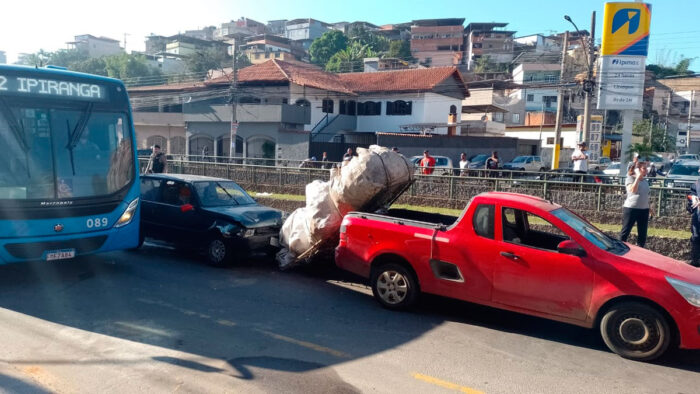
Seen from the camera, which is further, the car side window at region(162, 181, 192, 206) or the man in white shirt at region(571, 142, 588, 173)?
the man in white shirt at region(571, 142, 588, 173)

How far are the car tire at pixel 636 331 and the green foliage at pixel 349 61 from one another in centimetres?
6331

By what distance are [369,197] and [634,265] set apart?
375 centimetres

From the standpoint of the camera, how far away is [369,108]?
44344 millimetres

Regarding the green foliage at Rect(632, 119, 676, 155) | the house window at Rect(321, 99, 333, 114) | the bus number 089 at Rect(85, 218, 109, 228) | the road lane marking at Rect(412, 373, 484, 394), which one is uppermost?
the house window at Rect(321, 99, 333, 114)

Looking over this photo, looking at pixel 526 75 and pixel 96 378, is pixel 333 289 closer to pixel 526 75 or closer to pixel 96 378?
pixel 96 378

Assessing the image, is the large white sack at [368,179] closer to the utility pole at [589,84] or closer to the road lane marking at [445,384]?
the road lane marking at [445,384]

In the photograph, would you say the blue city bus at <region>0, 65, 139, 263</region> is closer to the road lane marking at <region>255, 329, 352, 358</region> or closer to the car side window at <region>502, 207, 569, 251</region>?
the road lane marking at <region>255, 329, 352, 358</region>

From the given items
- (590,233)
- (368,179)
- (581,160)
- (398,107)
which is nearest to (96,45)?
(398,107)

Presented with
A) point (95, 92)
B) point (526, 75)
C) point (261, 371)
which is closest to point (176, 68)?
point (526, 75)

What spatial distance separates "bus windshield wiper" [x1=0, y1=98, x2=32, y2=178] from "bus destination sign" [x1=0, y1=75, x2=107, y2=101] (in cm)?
22

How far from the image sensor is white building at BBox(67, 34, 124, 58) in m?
89.5

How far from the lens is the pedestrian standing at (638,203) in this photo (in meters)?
9.48

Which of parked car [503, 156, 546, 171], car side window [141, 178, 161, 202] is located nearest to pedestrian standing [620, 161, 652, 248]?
car side window [141, 178, 161, 202]

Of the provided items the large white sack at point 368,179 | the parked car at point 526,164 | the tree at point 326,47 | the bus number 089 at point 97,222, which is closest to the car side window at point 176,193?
the bus number 089 at point 97,222
